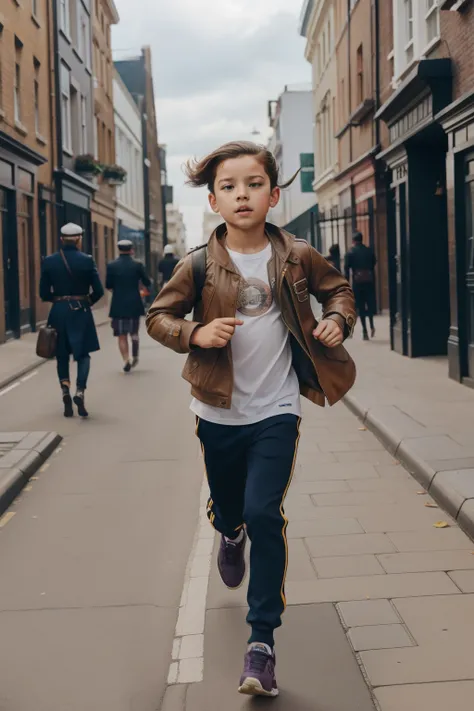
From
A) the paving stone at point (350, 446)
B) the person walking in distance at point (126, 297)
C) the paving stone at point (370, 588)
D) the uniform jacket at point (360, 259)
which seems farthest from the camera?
the uniform jacket at point (360, 259)

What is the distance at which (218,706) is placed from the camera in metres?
3.41

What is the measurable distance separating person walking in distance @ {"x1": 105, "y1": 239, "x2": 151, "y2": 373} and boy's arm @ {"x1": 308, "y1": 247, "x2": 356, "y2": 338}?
1054cm

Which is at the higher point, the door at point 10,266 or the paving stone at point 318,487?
the door at point 10,266

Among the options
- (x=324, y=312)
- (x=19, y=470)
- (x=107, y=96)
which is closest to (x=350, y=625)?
(x=324, y=312)

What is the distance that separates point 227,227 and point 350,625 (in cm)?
164

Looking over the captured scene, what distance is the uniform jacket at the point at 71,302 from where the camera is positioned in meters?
10.3

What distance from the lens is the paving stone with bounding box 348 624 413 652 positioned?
12.6 ft

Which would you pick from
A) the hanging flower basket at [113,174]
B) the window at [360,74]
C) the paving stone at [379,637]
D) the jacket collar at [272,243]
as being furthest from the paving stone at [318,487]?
A: the hanging flower basket at [113,174]

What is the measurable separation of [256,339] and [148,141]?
5761 cm

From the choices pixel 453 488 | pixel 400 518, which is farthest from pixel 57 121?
pixel 400 518

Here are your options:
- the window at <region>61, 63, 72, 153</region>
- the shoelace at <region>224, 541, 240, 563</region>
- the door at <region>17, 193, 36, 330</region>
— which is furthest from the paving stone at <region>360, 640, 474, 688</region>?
the window at <region>61, 63, 72, 153</region>

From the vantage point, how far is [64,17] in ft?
101

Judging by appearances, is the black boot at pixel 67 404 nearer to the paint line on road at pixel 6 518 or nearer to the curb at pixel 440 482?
the curb at pixel 440 482

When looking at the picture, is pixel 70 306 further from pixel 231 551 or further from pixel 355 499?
pixel 231 551
